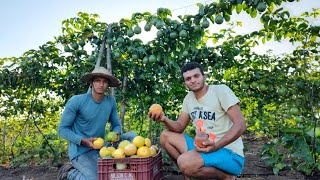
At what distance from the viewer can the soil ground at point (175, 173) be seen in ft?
12.8

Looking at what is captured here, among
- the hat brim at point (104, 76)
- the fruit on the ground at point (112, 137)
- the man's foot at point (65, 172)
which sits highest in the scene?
the hat brim at point (104, 76)

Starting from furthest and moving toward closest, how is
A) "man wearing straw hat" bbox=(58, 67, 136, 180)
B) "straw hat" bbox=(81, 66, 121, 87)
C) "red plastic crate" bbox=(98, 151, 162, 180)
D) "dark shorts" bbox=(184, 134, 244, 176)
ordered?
"straw hat" bbox=(81, 66, 121, 87) < "man wearing straw hat" bbox=(58, 67, 136, 180) < "dark shorts" bbox=(184, 134, 244, 176) < "red plastic crate" bbox=(98, 151, 162, 180)

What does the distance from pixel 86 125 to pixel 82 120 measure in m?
0.06

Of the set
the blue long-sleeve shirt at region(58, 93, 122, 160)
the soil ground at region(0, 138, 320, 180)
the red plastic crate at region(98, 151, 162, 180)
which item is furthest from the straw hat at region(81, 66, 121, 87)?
the soil ground at region(0, 138, 320, 180)

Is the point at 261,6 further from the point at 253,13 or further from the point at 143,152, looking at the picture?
the point at 143,152

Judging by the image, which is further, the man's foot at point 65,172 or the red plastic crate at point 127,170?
the man's foot at point 65,172

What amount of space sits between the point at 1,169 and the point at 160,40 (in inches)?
133

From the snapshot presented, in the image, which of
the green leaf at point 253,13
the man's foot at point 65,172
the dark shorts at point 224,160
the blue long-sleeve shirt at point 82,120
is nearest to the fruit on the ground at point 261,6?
the green leaf at point 253,13

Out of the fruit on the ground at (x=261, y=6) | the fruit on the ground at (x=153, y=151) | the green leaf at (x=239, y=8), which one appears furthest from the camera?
the green leaf at (x=239, y=8)

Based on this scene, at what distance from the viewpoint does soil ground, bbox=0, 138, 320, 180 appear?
3.90 meters

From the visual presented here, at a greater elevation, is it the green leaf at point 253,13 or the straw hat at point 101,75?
the green leaf at point 253,13

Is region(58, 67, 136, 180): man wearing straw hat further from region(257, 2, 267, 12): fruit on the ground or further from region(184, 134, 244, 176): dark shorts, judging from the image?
region(257, 2, 267, 12): fruit on the ground

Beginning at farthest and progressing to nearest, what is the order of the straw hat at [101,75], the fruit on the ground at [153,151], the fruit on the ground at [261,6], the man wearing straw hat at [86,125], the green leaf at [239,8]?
1. the green leaf at [239,8]
2. the fruit on the ground at [261,6]
3. the straw hat at [101,75]
4. the man wearing straw hat at [86,125]
5. the fruit on the ground at [153,151]

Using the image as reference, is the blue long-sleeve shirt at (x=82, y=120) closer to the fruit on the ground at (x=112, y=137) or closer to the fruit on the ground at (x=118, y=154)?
the fruit on the ground at (x=112, y=137)
